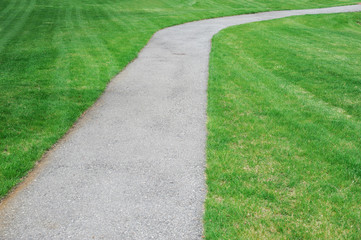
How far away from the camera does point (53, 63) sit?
1066 centimetres

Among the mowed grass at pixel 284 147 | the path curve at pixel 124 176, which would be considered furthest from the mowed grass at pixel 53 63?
the mowed grass at pixel 284 147

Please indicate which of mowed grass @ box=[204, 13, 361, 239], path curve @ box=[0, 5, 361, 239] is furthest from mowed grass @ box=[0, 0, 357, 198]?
mowed grass @ box=[204, 13, 361, 239]

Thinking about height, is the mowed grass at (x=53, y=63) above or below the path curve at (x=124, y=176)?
above

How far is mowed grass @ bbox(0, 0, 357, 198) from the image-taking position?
593 centimetres

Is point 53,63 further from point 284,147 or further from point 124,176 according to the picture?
point 284,147

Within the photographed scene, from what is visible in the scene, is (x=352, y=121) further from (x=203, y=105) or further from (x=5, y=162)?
(x=5, y=162)

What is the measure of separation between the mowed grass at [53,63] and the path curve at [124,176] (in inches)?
17.2

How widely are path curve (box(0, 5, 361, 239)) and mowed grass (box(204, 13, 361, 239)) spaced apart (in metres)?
0.37

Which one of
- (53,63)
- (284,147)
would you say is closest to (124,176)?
(284,147)

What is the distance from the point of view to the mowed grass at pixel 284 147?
390 centimetres

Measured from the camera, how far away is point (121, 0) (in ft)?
105

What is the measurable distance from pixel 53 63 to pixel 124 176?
24.3 feet

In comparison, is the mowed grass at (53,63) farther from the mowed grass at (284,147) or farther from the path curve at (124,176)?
the mowed grass at (284,147)

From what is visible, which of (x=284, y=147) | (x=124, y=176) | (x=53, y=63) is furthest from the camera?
(x=53, y=63)
